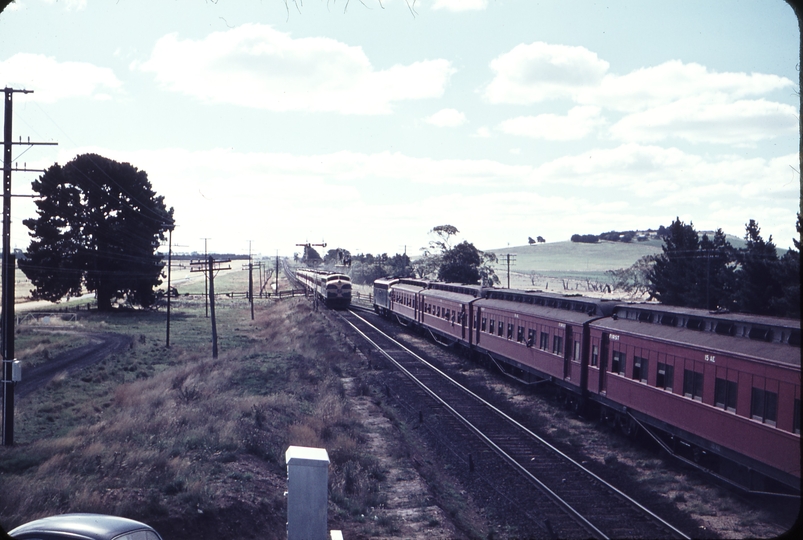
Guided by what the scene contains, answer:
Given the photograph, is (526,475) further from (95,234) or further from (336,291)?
(95,234)

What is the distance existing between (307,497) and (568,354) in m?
16.2

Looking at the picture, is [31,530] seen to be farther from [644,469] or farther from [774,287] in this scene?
[774,287]

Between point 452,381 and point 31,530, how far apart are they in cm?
2232

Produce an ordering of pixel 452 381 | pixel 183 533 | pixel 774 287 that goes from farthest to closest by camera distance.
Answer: pixel 774 287, pixel 452 381, pixel 183 533

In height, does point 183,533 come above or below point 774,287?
below

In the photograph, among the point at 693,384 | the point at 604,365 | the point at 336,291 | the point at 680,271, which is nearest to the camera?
the point at 693,384

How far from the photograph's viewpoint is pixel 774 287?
34.5 meters

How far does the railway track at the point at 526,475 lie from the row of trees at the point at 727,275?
16236 millimetres

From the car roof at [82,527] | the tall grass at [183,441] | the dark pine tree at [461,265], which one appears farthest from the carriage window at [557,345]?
the dark pine tree at [461,265]

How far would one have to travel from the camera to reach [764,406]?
468 inches

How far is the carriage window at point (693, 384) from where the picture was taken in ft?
46.7

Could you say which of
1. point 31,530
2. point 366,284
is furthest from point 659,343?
point 366,284

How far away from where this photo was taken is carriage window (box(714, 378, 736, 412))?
13.0 meters

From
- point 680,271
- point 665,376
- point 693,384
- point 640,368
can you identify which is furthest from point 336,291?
point 693,384
